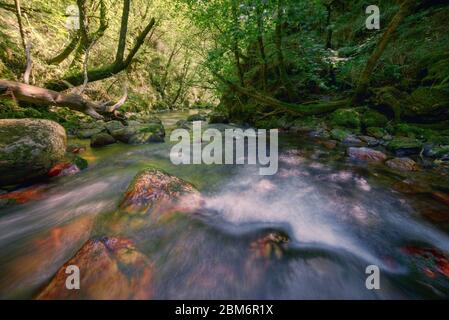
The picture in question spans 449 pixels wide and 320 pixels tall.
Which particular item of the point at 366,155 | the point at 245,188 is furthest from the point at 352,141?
the point at 245,188

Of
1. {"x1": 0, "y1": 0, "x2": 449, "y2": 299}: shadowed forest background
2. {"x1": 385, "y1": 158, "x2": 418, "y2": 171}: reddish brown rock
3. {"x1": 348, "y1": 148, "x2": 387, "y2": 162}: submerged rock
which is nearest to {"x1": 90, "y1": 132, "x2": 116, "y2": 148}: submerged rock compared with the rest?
{"x1": 0, "y1": 0, "x2": 449, "y2": 299}: shadowed forest background

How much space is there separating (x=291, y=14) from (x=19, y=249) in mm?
7928

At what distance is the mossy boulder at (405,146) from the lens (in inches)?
210

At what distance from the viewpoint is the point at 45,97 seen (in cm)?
540

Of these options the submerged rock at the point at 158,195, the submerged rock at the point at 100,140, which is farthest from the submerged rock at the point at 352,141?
the submerged rock at the point at 100,140

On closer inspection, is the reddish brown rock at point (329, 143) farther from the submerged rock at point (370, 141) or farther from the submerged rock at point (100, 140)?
the submerged rock at point (100, 140)

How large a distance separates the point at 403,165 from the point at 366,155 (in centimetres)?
82

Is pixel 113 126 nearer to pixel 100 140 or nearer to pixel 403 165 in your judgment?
pixel 100 140

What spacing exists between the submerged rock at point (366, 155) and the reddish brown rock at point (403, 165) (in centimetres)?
30

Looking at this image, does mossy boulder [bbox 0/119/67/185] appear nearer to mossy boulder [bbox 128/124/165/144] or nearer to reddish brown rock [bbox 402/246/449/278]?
mossy boulder [bbox 128/124/165/144]

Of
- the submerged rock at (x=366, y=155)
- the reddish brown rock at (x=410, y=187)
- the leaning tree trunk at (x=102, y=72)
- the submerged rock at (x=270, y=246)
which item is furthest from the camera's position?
the leaning tree trunk at (x=102, y=72)
